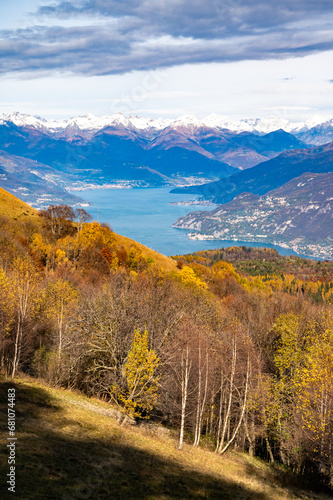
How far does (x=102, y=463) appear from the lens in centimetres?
2138

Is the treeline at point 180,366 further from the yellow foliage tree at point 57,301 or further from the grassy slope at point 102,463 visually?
the grassy slope at point 102,463

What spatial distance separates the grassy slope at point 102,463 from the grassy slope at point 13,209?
7460 centimetres

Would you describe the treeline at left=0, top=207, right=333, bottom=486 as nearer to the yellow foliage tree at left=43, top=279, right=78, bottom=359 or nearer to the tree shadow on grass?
the yellow foliage tree at left=43, top=279, right=78, bottom=359

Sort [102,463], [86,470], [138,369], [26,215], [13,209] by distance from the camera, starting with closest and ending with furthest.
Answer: [86,470]
[102,463]
[138,369]
[26,215]
[13,209]

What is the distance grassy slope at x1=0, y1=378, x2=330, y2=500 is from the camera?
18.2 m

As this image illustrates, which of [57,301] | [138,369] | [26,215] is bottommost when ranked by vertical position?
[138,369]

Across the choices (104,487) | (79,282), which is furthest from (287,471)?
(79,282)

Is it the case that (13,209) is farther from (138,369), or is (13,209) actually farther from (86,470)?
(86,470)

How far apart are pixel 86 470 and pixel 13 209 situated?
93060 millimetres

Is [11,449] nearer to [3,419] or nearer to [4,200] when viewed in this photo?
[3,419]

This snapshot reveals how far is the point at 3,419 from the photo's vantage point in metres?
22.0

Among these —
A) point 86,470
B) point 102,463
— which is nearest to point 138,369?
point 102,463

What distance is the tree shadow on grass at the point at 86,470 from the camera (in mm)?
17484

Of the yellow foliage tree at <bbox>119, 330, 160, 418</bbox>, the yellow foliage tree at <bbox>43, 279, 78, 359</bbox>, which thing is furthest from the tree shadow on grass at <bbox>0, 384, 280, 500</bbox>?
the yellow foliage tree at <bbox>43, 279, 78, 359</bbox>
